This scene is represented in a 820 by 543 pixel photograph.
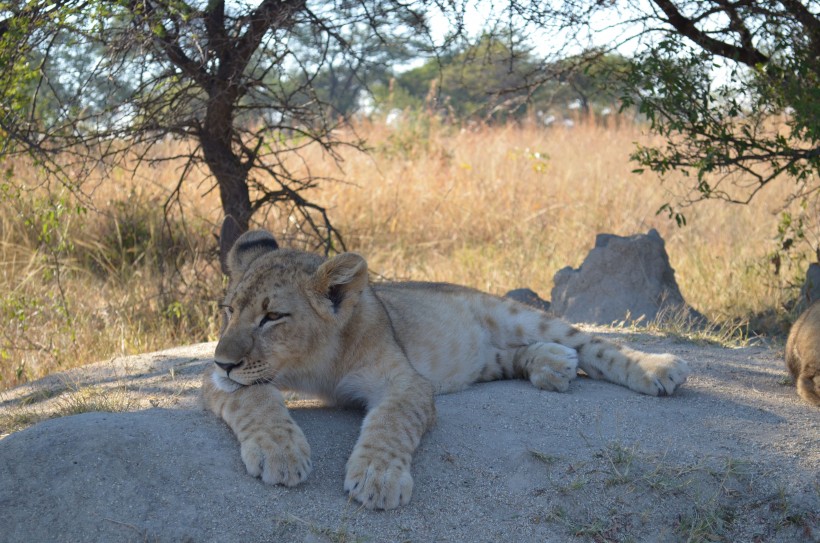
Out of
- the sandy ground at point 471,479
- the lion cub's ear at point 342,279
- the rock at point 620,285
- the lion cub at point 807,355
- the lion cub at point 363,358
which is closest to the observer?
the sandy ground at point 471,479

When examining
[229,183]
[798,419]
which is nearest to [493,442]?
[798,419]

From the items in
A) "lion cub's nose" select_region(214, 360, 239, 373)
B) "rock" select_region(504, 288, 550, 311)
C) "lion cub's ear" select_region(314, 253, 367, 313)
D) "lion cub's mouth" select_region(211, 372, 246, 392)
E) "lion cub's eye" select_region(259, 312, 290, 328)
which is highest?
"lion cub's ear" select_region(314, 253, 367, 313)

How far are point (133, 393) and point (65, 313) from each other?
6.18 ft

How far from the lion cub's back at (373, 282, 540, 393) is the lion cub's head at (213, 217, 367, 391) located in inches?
24.7

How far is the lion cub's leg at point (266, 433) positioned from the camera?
317cm

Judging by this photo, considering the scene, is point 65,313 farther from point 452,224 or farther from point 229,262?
point 452,224

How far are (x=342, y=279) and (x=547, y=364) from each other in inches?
50.0

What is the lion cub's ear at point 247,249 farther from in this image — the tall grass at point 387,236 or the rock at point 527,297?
the rock at point 527,297

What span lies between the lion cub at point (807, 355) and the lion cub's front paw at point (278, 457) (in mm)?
2509

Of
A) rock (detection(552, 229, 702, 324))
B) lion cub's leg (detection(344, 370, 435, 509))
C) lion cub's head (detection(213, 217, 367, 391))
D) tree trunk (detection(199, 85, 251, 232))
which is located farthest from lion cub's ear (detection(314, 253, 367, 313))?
rock (detection(552, 229, 702, 324))

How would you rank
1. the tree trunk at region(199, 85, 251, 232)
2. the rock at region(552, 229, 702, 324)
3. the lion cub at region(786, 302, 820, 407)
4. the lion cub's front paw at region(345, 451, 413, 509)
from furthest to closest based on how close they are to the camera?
1. the rock at region(552, 229, 702, 324)
2. the tree trunk at region(199, 85, 251, 232)
3. the lion cub at region(786, 302, 820, 407)
4. the lion cub's front paw at region(345, 451, 413, 509)

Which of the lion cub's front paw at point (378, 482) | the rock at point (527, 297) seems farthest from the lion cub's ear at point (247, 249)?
the rock at point (527, 297)

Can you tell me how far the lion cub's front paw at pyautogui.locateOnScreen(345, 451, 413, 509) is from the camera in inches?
121

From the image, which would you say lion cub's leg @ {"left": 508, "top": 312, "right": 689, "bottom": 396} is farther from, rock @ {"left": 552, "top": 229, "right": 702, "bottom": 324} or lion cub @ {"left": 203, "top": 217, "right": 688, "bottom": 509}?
rock @ {"left": 552, "top": 229, "right": 702, "bottom": 324}
